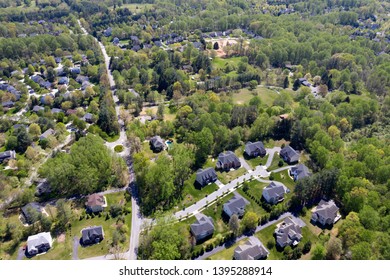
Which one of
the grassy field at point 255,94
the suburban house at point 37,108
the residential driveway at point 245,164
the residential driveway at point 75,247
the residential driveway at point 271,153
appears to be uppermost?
the suburban house at point 37,108

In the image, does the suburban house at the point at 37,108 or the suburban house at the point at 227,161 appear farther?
the suburban house at the point at 37,108

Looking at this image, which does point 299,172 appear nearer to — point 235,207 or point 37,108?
point 235,207

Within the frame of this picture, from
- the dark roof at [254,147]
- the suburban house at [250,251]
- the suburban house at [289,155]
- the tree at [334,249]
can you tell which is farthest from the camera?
the dark roof at [254,147]

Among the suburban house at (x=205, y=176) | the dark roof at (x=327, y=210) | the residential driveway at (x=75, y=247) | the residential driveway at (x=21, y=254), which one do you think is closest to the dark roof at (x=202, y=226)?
the suburban house at (x=205, y=176)

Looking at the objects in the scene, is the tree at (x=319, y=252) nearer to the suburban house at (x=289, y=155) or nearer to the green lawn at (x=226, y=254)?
the green lawn at (x=226, y=254)

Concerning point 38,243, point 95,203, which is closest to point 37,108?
point 95,203

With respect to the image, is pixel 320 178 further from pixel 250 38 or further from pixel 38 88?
pixel 250 38
